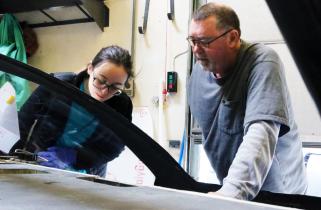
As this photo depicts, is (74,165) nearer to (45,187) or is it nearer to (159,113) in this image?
(45,187)

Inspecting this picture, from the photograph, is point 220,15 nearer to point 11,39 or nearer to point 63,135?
point 63,135

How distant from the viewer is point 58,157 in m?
1.11

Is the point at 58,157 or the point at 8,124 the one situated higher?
the point at 8,124

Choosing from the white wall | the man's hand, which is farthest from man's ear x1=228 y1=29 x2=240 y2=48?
the white wall

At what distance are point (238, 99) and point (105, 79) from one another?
1.85 feet

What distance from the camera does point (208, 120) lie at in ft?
4.12

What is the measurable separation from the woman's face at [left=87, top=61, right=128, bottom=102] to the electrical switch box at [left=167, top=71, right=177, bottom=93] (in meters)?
0.97

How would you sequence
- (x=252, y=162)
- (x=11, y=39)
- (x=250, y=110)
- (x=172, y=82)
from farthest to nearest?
(x=11, y=39)
(x=172, y=82)
(x=250, y=110)
(x=252, y=162)

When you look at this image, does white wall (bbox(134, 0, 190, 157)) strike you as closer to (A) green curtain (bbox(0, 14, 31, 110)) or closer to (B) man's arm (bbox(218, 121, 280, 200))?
(A) green curtain (bbox(0, 14, 31, 110))

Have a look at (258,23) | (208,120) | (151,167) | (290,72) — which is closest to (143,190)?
(151,167)

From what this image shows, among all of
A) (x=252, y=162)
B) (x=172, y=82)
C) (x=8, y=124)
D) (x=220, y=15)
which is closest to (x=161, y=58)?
(x=172, y=82)

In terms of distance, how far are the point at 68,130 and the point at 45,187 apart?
379 millimetres

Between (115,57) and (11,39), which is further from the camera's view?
(11,39)

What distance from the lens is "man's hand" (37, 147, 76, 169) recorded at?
1.09 meters
